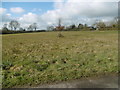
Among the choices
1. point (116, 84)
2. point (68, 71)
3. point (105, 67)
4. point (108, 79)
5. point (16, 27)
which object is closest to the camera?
point (116, 84)

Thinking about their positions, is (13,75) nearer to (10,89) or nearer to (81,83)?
(10,89)

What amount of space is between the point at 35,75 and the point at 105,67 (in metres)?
2.32

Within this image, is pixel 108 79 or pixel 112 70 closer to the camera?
pixel 108 79

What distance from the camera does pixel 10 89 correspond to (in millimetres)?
2307

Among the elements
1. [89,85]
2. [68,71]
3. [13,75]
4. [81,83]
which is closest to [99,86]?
[89,85]

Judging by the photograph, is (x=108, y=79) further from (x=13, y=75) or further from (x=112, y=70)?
(x=13, y=75)

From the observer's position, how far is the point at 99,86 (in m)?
2.41

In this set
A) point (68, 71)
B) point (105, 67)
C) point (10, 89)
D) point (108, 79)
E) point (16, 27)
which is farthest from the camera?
point (16, 27)

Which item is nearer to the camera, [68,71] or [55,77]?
[55,77]

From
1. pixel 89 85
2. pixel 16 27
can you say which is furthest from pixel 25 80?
pixel 16 27

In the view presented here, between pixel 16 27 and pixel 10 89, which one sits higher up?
pixel 16 27

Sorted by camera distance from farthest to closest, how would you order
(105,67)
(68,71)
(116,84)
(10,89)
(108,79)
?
(105,67) → (68,71) → (108,79) → (116,84) → (10,89)

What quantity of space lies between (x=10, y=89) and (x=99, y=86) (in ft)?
6.88

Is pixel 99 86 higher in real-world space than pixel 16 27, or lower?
lower
